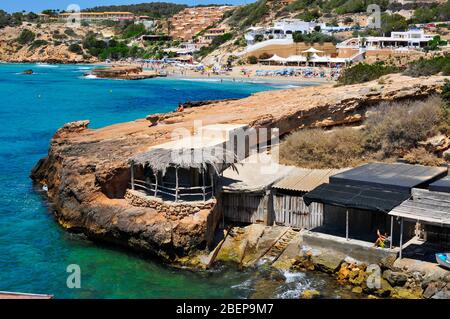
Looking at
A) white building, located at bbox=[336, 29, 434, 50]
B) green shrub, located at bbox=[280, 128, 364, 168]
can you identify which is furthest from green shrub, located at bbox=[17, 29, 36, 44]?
green shrub, located at bbox=[280, 128, 364, 168]

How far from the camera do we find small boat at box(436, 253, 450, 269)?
1373 cm

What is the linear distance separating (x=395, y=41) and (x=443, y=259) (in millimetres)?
65690

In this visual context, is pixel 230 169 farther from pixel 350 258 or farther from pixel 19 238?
pixel 19 238

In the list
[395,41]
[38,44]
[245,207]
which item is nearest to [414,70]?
[245,207]

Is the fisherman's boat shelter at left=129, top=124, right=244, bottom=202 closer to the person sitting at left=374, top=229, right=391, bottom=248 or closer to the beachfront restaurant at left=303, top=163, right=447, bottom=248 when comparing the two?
the beachfront restaurant at left=303, top=163, right=447, bottom=248

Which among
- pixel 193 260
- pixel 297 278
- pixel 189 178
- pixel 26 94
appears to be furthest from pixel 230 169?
pixel 26 94

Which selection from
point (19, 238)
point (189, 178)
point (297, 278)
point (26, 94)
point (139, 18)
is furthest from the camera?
point (139, 18)

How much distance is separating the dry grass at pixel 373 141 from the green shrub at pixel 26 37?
132909mm

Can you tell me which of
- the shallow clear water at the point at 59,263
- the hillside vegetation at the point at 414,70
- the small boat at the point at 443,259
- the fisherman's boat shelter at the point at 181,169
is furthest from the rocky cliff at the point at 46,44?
the small boat at the point at 443,259

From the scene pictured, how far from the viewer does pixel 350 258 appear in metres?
15.1

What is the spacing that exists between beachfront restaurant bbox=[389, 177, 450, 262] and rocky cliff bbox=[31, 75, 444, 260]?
5.54m

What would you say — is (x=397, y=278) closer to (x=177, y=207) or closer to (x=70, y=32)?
(x=177, y=207)

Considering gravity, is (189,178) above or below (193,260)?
above
